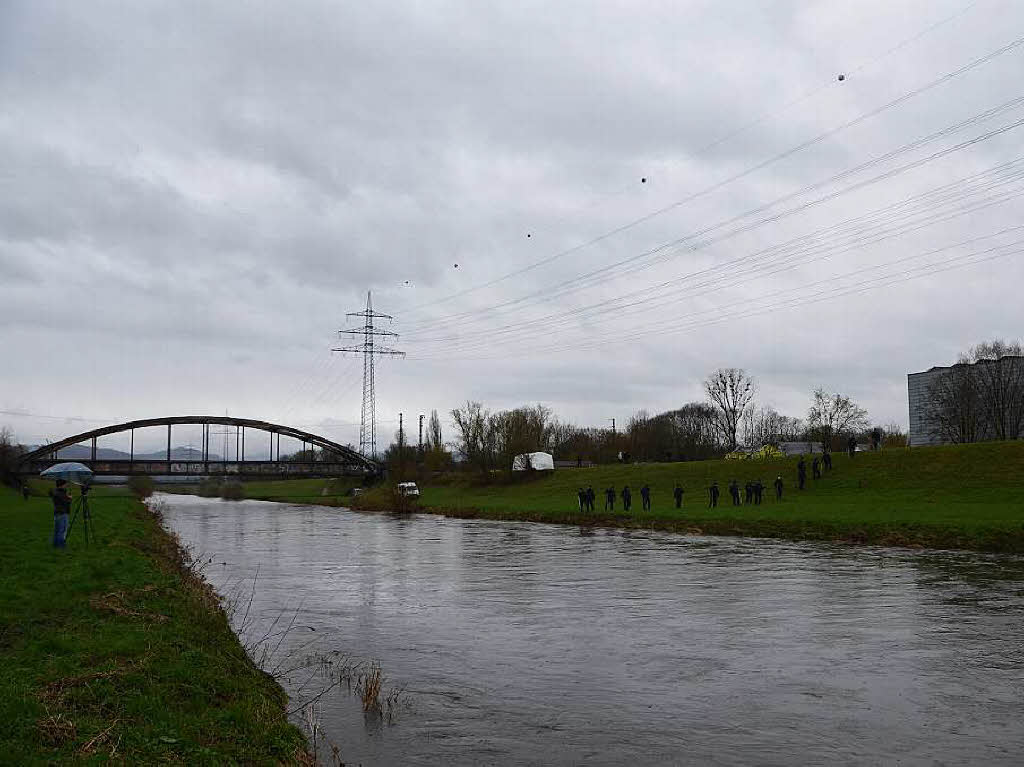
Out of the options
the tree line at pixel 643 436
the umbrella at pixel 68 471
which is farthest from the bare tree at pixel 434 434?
the umbrella at pixel 68 471

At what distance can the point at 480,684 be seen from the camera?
14.3 metres

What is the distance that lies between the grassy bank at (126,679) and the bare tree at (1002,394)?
95.1 meters

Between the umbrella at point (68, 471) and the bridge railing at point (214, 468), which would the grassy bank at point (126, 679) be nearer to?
the umbrella at point (68, 471)

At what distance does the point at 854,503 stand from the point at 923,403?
6187cm

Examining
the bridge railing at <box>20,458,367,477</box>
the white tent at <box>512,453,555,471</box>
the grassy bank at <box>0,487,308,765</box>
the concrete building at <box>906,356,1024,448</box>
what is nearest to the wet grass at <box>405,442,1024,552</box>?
the white tent at <box>512,453,555,471</box>

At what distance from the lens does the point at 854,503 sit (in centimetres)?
4956

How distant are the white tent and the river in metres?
63.1

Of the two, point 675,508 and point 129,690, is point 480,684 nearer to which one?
point 129,690

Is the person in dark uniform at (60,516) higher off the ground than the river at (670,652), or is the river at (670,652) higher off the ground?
the person in dark uniform at (60,516)

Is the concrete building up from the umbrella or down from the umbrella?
up

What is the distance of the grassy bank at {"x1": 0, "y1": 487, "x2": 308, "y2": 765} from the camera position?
8.83m

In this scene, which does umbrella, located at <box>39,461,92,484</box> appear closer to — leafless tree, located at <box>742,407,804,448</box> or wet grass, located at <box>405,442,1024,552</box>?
wet grass, located at <box>405,442,1024,552</box>

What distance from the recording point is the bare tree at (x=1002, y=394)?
92812mm

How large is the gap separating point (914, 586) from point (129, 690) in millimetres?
21596
